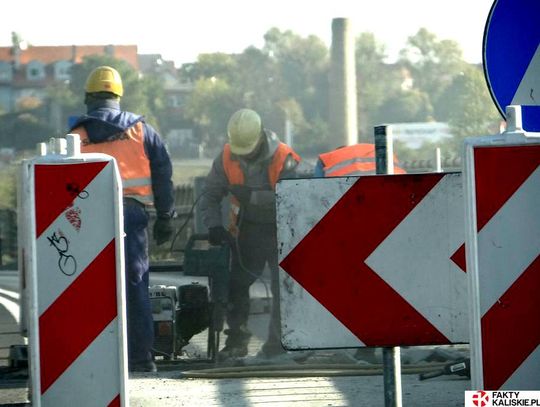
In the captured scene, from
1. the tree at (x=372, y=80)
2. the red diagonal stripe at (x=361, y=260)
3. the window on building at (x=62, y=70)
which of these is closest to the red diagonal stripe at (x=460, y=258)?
the red diagonal stripe at (x=361, y=260)

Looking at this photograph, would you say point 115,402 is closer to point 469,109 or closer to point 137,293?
point 137,293

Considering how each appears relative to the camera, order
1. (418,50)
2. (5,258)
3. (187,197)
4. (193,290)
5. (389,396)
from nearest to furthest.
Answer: (389,396), (193,290), (5,258), (187,197), (418,50)

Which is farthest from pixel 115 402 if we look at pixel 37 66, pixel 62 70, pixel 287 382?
pixel 62 70

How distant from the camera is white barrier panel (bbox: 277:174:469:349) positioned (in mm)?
4621

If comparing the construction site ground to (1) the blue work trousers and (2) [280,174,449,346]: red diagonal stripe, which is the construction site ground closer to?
(1) the blue work trousers

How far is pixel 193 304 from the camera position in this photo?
973 cm

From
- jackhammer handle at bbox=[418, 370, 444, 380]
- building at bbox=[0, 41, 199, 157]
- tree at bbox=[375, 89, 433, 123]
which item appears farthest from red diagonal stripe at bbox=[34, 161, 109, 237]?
tree at bbox=[375, 89, 433, 123]

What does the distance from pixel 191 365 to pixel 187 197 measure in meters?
23.4

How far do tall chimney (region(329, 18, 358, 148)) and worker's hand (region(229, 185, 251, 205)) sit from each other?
40640 millimetres

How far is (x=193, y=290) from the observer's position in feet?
31.9

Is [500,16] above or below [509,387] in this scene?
above

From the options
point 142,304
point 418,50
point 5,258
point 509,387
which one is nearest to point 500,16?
point 509,387

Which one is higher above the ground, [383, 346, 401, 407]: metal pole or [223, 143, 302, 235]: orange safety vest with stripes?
[223, 143, 302, 235]: orange safety vest with stripes

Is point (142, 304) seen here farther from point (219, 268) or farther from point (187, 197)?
point (187, 197)
